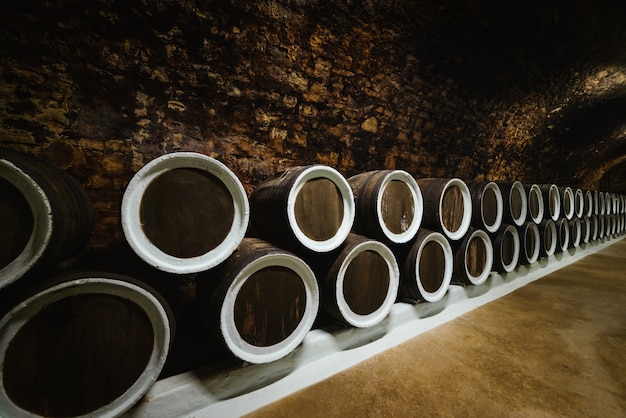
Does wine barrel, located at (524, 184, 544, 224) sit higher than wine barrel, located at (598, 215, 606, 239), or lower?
higher

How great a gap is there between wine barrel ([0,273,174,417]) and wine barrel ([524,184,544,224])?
4.77m

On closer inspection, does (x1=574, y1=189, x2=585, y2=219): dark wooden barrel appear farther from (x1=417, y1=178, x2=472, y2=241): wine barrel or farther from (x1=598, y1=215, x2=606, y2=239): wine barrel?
(x1=417, y1=178, x2=472, y2=241): wine barrel

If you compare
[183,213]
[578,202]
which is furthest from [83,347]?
[578,202]

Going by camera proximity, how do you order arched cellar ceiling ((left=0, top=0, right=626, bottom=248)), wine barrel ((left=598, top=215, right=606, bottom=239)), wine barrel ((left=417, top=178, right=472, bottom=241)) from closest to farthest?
1. arched cellar ceiling ((left=0, top=0, right=626, bottom=248))
2. wine barrel ((left=417, top=178, right=472, bottom=241))
3. wine barrel ((left=598, top=215, right=606, bottom=239))

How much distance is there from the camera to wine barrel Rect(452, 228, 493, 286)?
2688 millimetres

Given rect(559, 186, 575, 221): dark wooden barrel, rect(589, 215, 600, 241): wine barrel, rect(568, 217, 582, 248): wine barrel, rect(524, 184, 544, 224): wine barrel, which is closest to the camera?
rect(524, 184, 544, 224): wine barrel

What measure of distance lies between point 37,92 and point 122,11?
86 centimetres

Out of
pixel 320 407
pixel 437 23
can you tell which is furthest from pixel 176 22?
pixel 320 407

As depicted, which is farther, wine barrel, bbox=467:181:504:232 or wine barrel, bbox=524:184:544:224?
wine barrel, bbox=524:184:544:224

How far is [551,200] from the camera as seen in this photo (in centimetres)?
426

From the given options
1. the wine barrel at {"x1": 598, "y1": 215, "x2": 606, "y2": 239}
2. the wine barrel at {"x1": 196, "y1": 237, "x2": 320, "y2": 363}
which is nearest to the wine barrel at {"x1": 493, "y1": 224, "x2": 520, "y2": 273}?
the wine barrel at {"x1": 196, "y1": 237, "x2": 320, "y2": 363}

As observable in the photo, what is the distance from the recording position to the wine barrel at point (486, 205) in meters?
2.81

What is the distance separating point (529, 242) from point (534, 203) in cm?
63

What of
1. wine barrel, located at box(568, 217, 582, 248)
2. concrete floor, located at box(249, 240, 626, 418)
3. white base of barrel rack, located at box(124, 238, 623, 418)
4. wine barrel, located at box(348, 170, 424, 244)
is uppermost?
wine barrel, located at box(348, 170, 424, 244)
